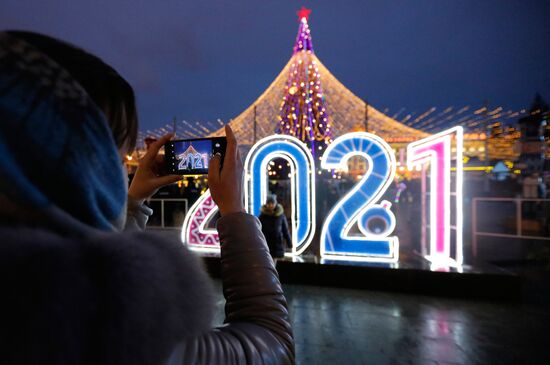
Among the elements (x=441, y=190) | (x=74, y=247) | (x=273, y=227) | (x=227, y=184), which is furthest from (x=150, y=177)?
(x=441, y=190)

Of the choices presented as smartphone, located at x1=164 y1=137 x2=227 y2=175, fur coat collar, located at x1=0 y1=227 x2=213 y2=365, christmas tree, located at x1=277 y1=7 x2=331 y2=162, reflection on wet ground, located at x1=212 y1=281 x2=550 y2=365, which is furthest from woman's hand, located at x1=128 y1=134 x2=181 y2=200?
christmas tree, located at x1=277 y1=7 x2=331 y2=162

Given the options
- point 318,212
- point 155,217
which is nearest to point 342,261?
point 155,217

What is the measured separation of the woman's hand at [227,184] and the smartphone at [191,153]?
362 mm

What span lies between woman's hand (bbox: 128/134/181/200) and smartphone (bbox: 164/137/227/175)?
40 millimetres

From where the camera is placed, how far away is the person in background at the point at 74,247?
456 mm

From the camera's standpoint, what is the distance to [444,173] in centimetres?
523

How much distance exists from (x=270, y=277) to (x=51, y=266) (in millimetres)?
562

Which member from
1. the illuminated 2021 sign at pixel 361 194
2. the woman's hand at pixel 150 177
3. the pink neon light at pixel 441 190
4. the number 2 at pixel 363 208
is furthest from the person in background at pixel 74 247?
the pink neon light at pixel 441 190

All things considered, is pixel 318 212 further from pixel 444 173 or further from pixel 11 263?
pixel 11 263

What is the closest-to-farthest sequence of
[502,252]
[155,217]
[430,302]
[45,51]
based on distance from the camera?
[45,51]
[430,302]
[502,252]
[155,217]

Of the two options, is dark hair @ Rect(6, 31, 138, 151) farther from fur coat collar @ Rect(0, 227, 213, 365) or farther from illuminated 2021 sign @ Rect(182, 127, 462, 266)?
illuminated 2021 sign @ Rect(182, 127, 462, 266)

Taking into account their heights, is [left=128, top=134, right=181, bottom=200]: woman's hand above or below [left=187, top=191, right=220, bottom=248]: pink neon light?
above

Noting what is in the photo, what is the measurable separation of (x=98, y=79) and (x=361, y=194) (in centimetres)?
520

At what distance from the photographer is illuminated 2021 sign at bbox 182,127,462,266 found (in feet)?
17.3
